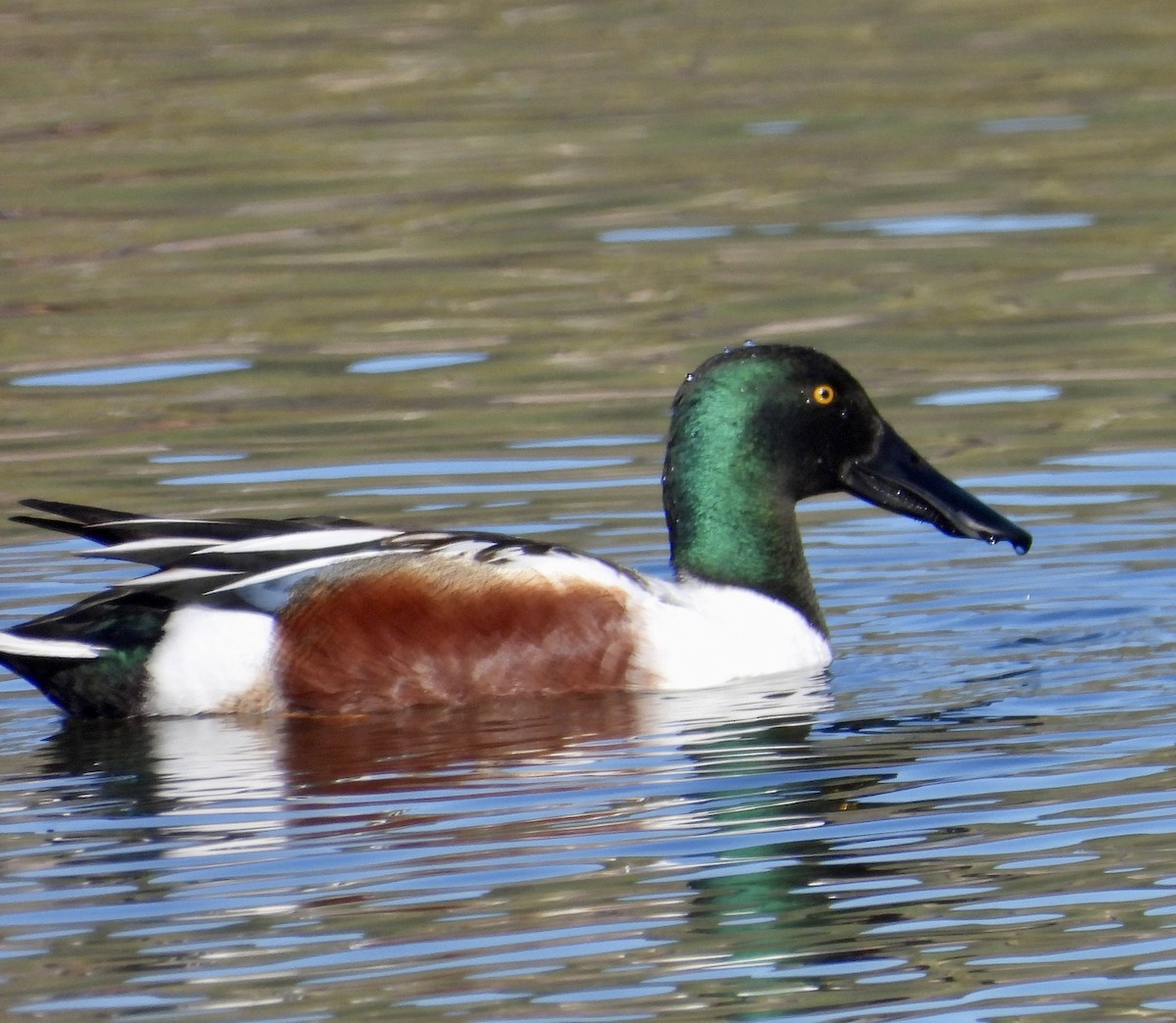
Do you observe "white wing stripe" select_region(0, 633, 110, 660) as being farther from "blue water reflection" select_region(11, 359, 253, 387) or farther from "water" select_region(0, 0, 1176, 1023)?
"blue water reflection" select_region(11, 359, 253, 387)

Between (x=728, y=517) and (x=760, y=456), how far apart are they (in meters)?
0.20

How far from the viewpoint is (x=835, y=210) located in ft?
46.0

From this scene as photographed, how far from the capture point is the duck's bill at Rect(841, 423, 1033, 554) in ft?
26.3

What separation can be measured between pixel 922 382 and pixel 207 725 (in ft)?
15.0

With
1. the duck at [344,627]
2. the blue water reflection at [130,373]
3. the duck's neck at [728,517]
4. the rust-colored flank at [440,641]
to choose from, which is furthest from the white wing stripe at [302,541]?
the blue water reflection at [130,373]

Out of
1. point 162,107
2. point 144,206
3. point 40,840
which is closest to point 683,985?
point 40,840

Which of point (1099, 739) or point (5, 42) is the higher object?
point (5, 42)

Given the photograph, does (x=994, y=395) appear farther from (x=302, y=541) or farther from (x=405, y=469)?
(x=302, y=541)

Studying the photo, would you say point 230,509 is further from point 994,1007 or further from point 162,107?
point 162,107

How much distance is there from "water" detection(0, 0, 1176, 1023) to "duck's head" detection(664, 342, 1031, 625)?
386 millimetres

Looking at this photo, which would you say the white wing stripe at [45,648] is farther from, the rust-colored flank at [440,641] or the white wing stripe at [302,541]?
the rust-colored flank at [440,641]

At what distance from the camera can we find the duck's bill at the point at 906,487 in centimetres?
801

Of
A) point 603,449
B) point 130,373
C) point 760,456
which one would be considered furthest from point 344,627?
point 130,373

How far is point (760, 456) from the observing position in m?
7.88
